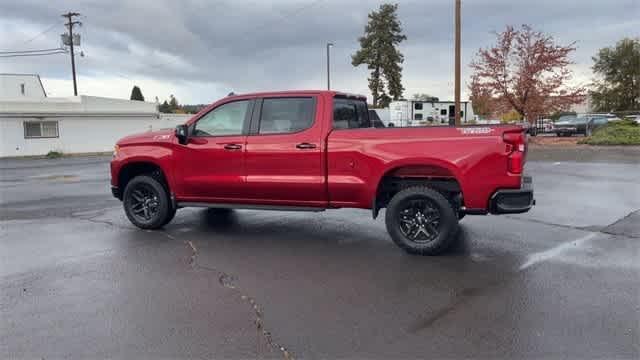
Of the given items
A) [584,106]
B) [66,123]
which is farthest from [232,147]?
[584,106]

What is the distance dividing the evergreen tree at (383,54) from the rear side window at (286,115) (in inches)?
2273

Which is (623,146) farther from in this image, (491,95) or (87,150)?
(87,150)

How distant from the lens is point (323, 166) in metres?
6.17

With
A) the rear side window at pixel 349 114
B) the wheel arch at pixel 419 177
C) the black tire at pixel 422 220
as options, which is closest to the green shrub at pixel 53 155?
the rear side window at pixel 349 114

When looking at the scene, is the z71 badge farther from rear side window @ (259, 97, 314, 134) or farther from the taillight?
rear side window @ (259, 97, 314, 134)

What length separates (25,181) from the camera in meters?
15.7

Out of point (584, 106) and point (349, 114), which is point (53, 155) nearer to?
point (349, 114)

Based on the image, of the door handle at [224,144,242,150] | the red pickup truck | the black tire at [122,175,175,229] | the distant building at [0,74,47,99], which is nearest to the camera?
the red pickup truck

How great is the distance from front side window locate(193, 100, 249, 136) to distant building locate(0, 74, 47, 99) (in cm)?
4410

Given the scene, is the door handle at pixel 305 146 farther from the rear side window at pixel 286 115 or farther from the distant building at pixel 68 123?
the distant building at pixel 68 123

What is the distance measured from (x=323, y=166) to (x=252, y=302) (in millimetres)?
2224

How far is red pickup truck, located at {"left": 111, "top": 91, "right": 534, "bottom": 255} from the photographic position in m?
5.50

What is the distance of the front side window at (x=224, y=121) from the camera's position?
22.2ft

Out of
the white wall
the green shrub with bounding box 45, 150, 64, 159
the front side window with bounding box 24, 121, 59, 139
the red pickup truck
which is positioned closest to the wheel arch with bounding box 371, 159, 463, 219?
the red pickup truck
